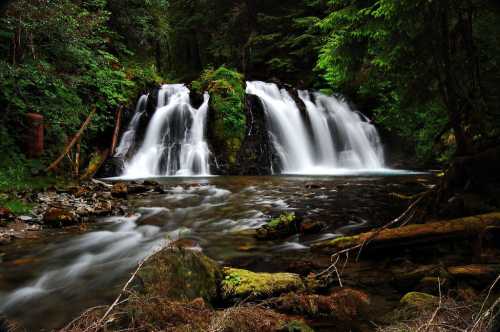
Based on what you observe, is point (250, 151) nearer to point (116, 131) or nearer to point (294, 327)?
point (116, 131)


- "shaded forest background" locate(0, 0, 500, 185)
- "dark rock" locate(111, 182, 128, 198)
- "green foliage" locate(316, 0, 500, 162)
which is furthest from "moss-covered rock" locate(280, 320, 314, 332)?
"dark rock" locate(111, 182, 128, 198)

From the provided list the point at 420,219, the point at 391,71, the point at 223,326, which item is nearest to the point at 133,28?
the point at 391,71

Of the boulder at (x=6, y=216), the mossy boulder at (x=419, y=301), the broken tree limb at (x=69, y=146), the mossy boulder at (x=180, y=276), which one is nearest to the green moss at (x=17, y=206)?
the boulder at (x=6, y=216)

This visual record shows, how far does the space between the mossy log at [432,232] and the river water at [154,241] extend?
953 mm

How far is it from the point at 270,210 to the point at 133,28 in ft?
47.7

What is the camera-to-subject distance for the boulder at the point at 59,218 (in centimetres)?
677

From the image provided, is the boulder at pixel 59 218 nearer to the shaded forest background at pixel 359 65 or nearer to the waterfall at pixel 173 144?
the shaded forest background at pixel 359 65

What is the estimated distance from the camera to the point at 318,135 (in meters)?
20.4

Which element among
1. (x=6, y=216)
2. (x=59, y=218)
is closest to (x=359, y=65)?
(x=59, y=218)

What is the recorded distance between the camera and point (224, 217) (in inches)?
309

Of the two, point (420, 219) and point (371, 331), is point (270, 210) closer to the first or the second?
point (420, 219)

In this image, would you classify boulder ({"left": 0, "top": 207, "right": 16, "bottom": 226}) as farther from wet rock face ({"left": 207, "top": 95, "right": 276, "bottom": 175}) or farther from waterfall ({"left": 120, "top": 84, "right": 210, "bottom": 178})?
wet rock face ({"left": 207, "top": 95, "right": 276, "bottom": 175})

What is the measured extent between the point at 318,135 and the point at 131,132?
11.0m

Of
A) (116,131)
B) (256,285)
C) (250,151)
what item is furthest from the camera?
(250,151)
